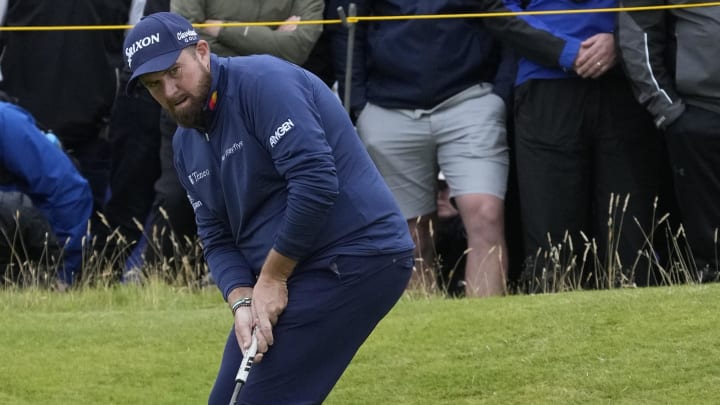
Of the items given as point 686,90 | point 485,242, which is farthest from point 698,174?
point 485,242

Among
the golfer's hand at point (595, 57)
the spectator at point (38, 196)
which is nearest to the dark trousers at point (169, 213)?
the spectator at point (38, 196)

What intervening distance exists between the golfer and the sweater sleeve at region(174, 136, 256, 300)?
0.12 m

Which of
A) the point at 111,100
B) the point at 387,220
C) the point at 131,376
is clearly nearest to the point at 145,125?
the point at 111,100

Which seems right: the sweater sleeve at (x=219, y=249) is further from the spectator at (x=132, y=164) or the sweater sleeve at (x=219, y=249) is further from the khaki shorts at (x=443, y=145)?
the spectator at (x=132, y=164)

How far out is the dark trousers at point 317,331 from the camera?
5.91 meters

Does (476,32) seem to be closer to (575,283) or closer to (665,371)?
(575,283)

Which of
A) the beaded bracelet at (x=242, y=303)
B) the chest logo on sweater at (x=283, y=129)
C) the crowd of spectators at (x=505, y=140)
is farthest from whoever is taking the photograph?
the crowd of spectators at (x=505, y=140)

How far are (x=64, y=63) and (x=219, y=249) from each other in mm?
5685

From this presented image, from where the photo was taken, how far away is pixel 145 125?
11.6 m

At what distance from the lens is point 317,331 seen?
234 inches

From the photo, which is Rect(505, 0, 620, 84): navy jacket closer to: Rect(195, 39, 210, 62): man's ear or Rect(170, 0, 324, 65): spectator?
Rect(170, 0, 324, 65): spectator

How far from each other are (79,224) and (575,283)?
11.4 ft

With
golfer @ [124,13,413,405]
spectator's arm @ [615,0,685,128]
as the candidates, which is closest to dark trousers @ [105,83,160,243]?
spectator's arm @ [615,0,685,128]

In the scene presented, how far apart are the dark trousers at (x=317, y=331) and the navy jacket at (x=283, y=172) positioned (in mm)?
65
